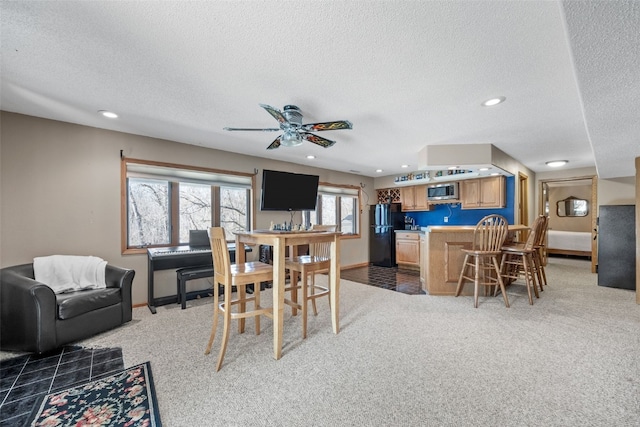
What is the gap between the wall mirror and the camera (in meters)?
8.02

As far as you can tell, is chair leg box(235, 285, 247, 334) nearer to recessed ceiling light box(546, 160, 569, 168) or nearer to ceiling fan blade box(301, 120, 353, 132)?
ceiling fan blade box(301, 120, 353, 132)

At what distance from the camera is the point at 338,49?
171cm

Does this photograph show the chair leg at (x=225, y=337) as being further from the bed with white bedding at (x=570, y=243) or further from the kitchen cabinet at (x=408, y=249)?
the bed with white bedding at (x=570, y=243)

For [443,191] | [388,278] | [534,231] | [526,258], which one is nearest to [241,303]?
[388,278]

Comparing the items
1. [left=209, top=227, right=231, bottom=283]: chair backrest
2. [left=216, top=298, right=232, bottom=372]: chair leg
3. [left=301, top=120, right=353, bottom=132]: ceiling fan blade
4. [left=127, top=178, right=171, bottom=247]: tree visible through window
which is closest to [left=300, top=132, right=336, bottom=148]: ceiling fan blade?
[left=301, top=120, right=353, bottom=132]: ceiling fan blade

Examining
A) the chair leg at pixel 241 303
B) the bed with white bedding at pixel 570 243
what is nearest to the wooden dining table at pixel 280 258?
the chair leg at pixel 241 303

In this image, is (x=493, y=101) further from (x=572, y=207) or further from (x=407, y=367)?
(x=572, y=207)

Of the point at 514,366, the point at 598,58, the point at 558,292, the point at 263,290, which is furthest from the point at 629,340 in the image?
A: the point at 263,290

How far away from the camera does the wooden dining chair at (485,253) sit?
337 cm

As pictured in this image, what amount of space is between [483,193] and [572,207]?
5.35 m

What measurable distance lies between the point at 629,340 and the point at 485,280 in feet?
4.89

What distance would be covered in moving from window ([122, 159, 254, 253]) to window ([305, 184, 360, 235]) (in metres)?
1.66

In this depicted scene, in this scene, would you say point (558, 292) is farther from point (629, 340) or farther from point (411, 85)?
point (411, 85)

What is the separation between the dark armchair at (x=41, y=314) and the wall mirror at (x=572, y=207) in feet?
37.7
